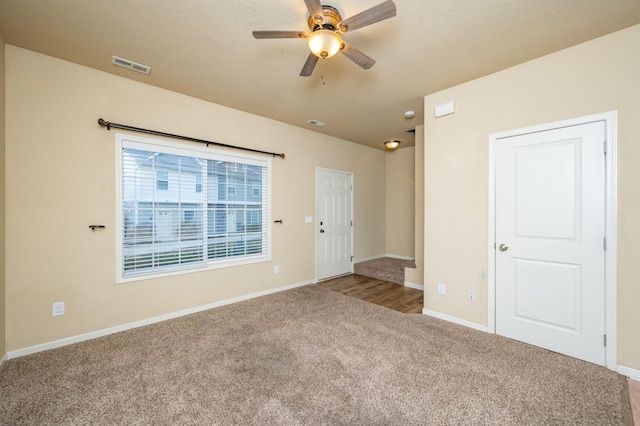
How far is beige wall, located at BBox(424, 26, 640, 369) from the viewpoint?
212 centimetres

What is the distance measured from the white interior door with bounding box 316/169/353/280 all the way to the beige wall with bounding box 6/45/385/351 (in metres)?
1.94

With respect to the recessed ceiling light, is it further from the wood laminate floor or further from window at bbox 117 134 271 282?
the wood laminate floor

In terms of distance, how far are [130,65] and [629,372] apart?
5205 millimetres

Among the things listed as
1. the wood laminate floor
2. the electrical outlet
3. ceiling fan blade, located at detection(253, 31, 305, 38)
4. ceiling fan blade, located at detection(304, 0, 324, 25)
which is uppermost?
ceiling fan blade, located at detection(304, 0, 324, 25)

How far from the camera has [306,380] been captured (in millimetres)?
2039

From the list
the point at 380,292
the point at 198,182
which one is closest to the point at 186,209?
the point at 198,182

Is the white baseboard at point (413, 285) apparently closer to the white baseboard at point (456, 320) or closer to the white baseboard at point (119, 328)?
the white baseboard at point (456, 320)

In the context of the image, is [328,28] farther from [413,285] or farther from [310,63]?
[413,285]

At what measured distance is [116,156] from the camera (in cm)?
287

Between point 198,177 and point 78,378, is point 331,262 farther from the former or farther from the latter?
point 78,378

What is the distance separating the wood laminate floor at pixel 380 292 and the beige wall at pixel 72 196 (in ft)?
6.44

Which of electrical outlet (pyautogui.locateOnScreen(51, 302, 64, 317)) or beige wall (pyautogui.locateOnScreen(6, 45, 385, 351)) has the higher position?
beige wall (pyautogui.locateOnScreen(6, 45, 385, 351))

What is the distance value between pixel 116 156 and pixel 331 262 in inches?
145

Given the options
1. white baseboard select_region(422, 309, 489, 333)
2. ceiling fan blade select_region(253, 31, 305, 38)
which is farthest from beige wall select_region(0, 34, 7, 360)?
white baseboard select_region(422, 309, 489, 333)
